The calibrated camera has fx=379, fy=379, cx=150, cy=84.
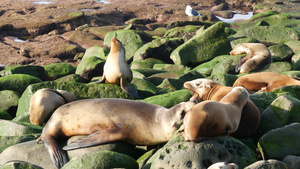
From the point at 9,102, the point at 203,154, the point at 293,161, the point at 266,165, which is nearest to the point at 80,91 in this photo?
the point at 9,102

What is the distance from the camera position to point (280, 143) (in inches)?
152

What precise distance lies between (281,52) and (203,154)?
848cm

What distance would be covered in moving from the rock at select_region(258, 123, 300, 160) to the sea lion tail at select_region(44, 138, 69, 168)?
2259 mm

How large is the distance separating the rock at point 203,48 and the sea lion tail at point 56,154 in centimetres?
724

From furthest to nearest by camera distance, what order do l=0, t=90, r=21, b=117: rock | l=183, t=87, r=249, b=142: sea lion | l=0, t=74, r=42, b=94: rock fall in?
l=0, t=74, r=42, b=94: rock < l=0, t=90, r=21, b=117: rock < l=183, t=87, r=249, b=142: sea lion

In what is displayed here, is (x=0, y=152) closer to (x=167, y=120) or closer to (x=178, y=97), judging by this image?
(x=167, y=120)

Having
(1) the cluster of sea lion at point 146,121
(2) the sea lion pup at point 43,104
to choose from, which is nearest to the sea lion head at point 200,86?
(1) the cluster of sea lion at point 146,121

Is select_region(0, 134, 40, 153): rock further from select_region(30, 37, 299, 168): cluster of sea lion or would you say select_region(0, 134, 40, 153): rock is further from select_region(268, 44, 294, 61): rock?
select_region(268, 44, 294, 61): rock

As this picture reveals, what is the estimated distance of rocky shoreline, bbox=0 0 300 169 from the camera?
3691mm

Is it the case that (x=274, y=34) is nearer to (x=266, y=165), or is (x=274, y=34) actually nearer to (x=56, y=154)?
(x=56, y=154)

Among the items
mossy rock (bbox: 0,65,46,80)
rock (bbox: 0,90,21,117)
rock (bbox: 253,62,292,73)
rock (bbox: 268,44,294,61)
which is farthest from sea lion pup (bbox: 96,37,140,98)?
rock (bbox: 268,44,294,61)

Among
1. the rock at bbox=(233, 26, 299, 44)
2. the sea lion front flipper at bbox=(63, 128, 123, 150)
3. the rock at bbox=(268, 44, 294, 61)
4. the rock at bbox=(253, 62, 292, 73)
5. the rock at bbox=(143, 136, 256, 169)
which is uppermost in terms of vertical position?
the rock at bbox=(143, 136, 256, 169)

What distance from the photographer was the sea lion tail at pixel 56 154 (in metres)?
4.47

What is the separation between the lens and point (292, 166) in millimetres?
3400
